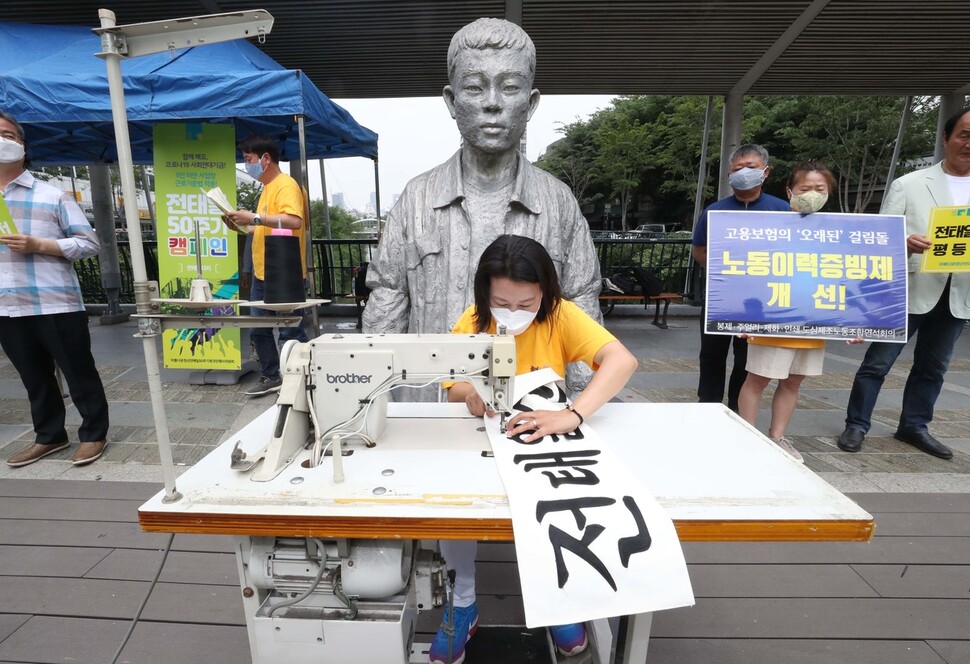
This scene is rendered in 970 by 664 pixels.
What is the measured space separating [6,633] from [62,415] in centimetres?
163

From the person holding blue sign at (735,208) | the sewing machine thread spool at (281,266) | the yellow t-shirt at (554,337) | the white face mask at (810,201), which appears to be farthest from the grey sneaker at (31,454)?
the white face mask at (810,201)

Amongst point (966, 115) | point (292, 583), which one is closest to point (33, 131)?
point (292, 583)

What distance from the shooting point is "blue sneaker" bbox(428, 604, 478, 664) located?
1471 millimetres

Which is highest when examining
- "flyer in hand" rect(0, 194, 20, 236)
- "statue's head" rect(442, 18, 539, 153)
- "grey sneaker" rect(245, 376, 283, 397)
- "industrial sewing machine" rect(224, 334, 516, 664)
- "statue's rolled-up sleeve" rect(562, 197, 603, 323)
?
"statue's head" rect(442, 18, 539, 153)

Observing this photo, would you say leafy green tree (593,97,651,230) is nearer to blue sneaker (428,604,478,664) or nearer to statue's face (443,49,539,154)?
statue's face (443,49,539,154)

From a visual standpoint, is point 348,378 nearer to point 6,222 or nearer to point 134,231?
point 134,231

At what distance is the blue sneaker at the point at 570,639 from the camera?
4.88ft

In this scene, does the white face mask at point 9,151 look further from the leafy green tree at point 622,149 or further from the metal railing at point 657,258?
the leafy green tree at point 622,149

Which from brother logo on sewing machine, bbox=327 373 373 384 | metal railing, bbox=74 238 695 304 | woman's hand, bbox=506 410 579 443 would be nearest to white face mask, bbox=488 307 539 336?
woman's hand, bbox=506 410 579 443

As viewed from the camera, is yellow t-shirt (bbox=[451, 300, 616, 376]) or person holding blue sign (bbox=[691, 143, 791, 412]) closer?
yellow t-shirt (bbox=[451, 300, 616, 376])

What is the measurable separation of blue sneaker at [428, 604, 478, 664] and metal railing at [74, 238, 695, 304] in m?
6.73

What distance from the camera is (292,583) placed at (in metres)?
1.16

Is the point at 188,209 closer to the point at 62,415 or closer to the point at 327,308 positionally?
the point at 62,415

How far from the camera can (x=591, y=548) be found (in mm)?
926
